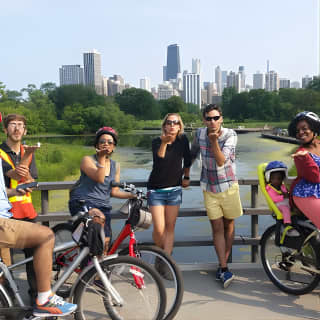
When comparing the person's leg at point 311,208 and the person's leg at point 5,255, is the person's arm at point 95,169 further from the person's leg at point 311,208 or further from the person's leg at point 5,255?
the person's leg at point 311,208

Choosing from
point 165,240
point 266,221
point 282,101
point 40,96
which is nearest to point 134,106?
point 40,96

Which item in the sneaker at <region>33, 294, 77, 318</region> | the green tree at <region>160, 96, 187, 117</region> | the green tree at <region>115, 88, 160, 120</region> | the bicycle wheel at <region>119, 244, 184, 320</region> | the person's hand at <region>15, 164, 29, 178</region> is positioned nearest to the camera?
the sneaker at <region>33, 294, 77, 318</region>

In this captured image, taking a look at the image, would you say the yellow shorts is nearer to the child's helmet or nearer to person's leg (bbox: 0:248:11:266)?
the child's helmet

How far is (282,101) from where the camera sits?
9681cm

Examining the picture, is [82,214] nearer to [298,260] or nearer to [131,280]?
[131,280]

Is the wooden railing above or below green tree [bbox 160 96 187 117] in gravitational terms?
below

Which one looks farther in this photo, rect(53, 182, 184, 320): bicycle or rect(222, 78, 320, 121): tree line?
rect(222, 78, 320, 121): tree line

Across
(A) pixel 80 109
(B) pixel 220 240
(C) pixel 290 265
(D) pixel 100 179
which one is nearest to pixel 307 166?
(C) pixel 290 265

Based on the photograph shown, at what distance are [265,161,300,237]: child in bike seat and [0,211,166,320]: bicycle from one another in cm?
137

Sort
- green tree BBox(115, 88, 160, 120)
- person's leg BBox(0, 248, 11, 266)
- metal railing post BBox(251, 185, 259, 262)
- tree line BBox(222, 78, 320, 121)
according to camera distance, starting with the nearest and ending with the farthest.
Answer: person's leg BBox(0, 248, 11, 266), metal railing post BBox(251, 185, 259, 262), tree line BBox(222, 78, 320, 121), green tree BBox(115, 88, 160, 120)

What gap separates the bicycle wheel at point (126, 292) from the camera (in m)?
2.80

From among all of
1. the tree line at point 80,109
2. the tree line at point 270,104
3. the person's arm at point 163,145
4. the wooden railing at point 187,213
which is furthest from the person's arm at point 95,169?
the tree line at point 270,104

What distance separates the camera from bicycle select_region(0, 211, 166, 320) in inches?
109

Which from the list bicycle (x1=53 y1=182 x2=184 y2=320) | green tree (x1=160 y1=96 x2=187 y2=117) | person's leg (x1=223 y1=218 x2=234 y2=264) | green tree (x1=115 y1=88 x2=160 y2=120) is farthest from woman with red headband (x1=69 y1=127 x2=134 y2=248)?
green tree (x1=115 y1=88 x2=160 y2=120)
